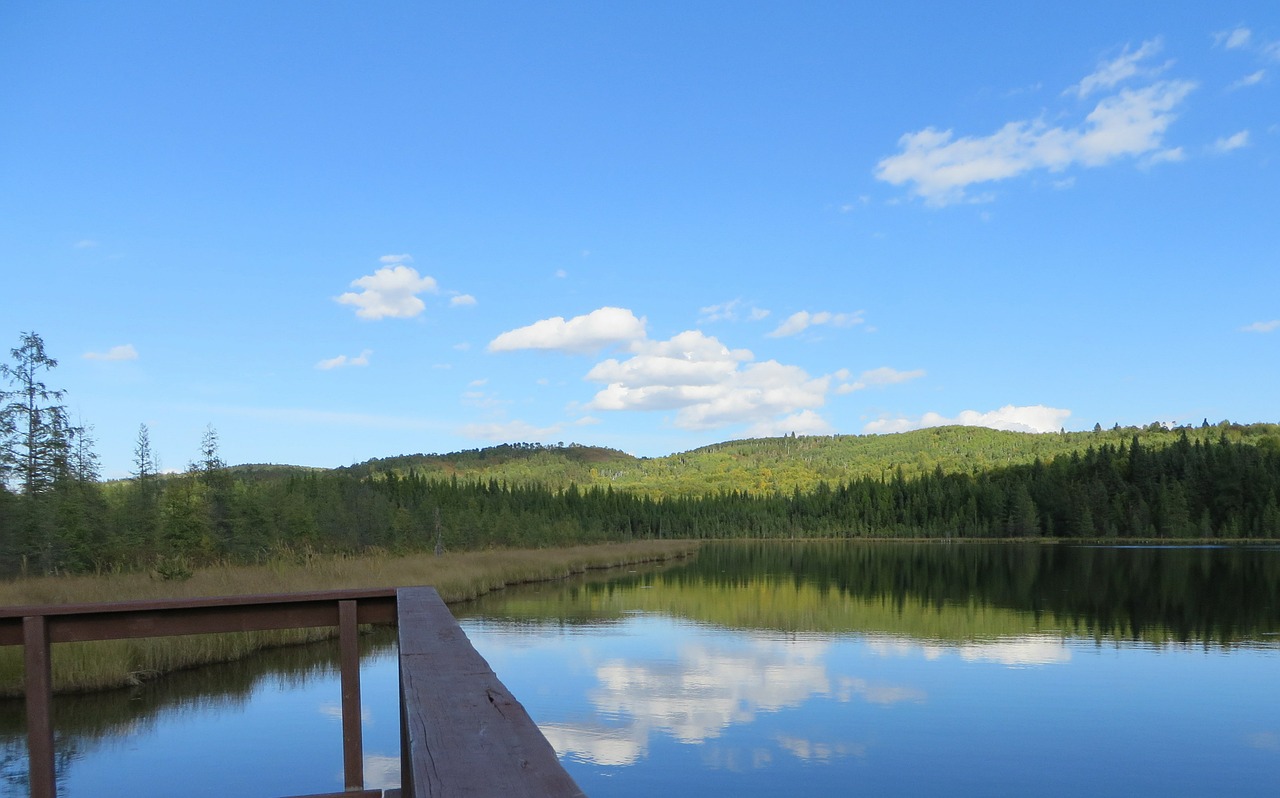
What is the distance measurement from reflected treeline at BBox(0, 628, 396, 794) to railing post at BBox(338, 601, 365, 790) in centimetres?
663

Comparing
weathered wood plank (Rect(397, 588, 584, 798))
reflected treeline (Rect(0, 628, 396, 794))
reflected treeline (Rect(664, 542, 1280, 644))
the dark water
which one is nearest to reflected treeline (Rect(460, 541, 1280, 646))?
reflected treeline (Rect(664, 542, 1280, 644))

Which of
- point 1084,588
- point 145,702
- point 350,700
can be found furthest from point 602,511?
point 350,700

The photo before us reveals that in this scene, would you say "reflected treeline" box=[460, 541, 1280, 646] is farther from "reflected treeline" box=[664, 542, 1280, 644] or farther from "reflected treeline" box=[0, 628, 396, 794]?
"reflected treeline" box=[0, 628, 396, 794]

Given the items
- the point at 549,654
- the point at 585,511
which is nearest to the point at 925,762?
the point at 549,654

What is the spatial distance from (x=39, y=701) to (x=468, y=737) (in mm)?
4988

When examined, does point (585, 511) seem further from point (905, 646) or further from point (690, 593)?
point (905, 646)

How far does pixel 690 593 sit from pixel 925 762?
85.7 feet

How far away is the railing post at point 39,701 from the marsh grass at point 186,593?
363 cm

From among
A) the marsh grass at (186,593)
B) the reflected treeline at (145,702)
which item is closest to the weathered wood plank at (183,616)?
the marsh grass at (186,593)

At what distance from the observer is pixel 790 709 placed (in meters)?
15.5

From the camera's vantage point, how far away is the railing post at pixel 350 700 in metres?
6.11

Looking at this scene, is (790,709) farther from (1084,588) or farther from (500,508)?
(500,508)

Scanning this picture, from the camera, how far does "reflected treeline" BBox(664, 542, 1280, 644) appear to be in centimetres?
2711

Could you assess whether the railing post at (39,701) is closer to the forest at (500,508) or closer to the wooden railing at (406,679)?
the wooden railing at (406,679)
